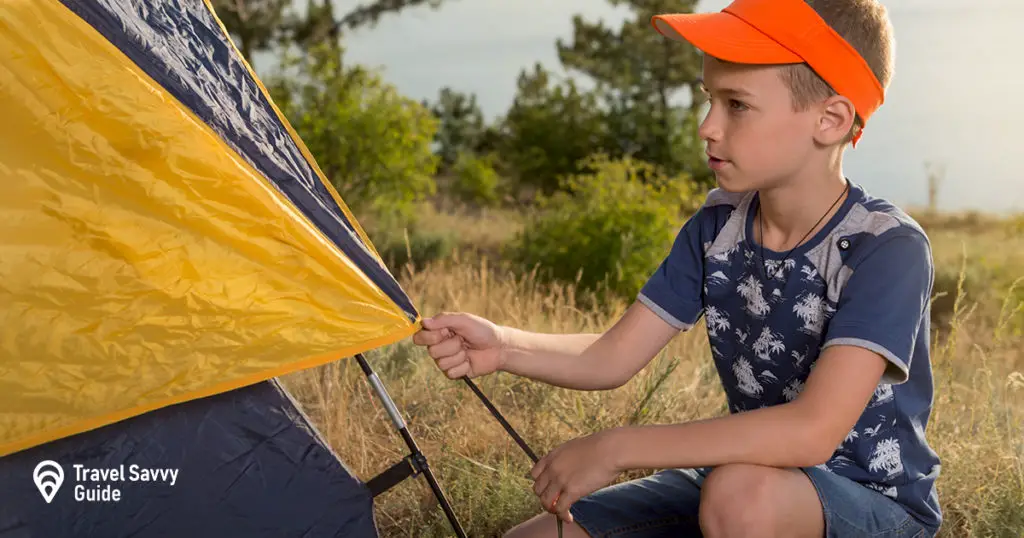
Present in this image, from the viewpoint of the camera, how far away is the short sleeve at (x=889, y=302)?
5.54 feet

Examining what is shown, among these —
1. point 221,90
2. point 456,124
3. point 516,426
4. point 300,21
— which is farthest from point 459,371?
point 456,124

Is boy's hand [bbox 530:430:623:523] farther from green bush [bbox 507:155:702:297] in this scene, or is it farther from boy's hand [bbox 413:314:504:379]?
green bush [bbox 507:155:702:297]

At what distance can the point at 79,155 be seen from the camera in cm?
188

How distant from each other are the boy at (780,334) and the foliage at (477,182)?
13.1m

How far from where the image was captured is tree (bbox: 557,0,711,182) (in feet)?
51.5

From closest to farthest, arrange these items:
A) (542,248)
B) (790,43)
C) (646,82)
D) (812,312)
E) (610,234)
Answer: (790,43), (812,312), (610,234), (542,248), (646,82)

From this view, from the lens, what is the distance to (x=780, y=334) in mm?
1917

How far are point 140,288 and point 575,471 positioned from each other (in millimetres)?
869

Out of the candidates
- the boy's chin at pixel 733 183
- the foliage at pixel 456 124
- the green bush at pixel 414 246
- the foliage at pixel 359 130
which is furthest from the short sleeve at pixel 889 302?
the foliage at pixel 456 124

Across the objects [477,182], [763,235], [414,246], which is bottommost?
[763,235]

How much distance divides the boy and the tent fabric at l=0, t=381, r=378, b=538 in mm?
334

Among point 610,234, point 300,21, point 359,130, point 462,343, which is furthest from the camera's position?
point 300,21

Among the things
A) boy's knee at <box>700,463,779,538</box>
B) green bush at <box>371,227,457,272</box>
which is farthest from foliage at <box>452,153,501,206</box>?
boy's knee at <box>700,463,779,538</box>

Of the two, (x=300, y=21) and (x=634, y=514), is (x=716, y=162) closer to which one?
(x=634, y=514)
